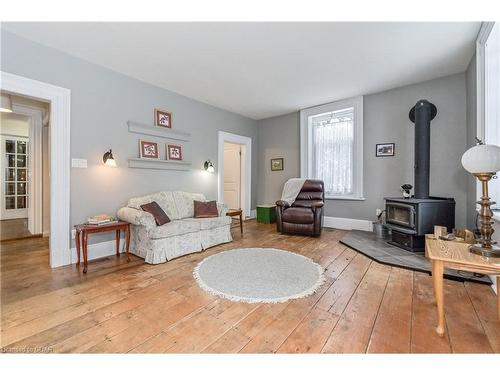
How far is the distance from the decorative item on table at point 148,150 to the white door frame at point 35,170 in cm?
219

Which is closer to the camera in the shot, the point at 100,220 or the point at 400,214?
the point at 100,220

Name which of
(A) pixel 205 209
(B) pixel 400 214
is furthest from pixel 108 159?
(B) pixel 400 214

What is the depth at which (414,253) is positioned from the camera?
285 centimetres

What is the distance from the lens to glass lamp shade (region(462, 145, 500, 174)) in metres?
1.43

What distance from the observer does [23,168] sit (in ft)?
16.2

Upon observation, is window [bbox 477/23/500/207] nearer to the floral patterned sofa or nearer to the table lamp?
the table lamp

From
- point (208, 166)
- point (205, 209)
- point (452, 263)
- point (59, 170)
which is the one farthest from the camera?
point (208, 166)

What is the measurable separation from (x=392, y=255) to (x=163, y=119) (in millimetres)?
3922

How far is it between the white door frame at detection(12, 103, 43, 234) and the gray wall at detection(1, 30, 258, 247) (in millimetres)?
2012

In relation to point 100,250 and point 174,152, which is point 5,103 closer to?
point 174,152

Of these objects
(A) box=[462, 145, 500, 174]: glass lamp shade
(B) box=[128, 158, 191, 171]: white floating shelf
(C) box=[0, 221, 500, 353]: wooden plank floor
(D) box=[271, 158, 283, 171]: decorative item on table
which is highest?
(D) box=[271, 158, 283, 171]: decorative item on table

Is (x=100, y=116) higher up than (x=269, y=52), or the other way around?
(x=269, y=52)

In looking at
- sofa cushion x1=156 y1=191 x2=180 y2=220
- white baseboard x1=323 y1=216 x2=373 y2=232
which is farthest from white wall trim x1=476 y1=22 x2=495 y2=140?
sofa cushion x1=156 y1=191 x2=180 y2=220
